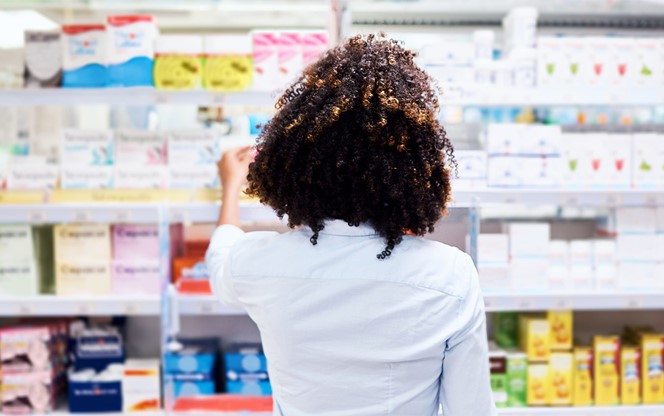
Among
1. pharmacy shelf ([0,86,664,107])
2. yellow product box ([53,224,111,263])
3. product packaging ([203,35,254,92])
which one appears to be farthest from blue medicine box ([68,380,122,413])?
product packaging ([203,35,254,92])

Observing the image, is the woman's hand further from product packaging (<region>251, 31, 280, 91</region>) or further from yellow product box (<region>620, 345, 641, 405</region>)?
yellow product box (<region>620, 345, 641, 405</region>)

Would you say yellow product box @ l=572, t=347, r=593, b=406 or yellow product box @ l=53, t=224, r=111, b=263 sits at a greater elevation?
yellow product box @ l=53, t=224, r=111, b=263

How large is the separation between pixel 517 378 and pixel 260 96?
1374mm

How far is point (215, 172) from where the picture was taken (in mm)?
2555

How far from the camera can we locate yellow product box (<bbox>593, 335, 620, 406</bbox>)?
2.53 metres

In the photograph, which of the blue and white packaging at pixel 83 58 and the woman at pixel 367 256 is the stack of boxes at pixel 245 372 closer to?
the blue and white packaging at pixel 83 58

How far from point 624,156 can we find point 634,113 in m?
3.16

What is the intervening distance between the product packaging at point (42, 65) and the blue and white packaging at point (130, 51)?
0.69ft

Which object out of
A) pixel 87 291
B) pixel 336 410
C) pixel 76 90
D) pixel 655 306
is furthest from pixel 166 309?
pixel 655 306

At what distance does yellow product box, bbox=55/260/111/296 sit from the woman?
145 cm

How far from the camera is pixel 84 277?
2.58 metres

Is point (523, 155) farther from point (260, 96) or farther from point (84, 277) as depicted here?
point (84, 277)

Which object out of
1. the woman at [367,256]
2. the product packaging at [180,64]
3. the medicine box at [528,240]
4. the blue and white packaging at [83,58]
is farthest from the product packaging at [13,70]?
the medicine box at [528,240]

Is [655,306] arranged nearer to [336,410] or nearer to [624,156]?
[624,156]
